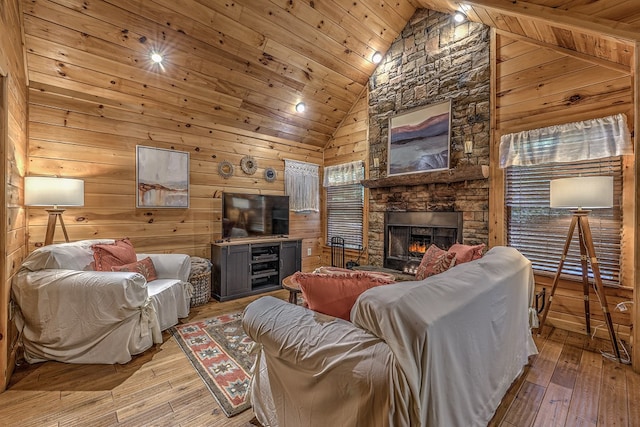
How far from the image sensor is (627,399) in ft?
6.21

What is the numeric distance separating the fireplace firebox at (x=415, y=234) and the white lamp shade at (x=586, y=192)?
49.6 inches

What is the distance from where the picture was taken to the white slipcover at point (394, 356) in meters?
1.01

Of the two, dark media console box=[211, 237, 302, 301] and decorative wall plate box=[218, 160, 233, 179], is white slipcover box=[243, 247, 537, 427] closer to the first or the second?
dark media console box=[211, 237, 302, 301]

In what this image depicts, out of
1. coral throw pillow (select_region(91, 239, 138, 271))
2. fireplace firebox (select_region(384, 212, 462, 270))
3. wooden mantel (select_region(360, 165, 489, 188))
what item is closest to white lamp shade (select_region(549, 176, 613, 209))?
wooden mantel (select_region(360, 165, 489, 188))

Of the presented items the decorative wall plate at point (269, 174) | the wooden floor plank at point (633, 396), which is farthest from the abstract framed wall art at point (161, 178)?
the wooden floor plank at point (633, 396)

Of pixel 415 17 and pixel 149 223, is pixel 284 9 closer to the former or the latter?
pixel 415 17

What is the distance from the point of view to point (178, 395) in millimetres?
1937

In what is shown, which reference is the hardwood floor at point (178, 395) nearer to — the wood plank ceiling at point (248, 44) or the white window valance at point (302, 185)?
the wood plank ceiling at point (248, 44)

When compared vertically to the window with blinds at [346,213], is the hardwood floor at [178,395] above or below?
below

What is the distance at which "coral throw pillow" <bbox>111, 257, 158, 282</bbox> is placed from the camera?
9.35 feet

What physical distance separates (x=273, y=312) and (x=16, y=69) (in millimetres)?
3083

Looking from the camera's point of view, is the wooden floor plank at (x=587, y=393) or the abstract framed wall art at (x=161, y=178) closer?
the wooden floor plank at (x=587, y=393)

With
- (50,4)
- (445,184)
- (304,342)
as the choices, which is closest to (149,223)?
(50,4)

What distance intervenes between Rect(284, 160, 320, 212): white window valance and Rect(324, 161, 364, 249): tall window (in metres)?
0.24
